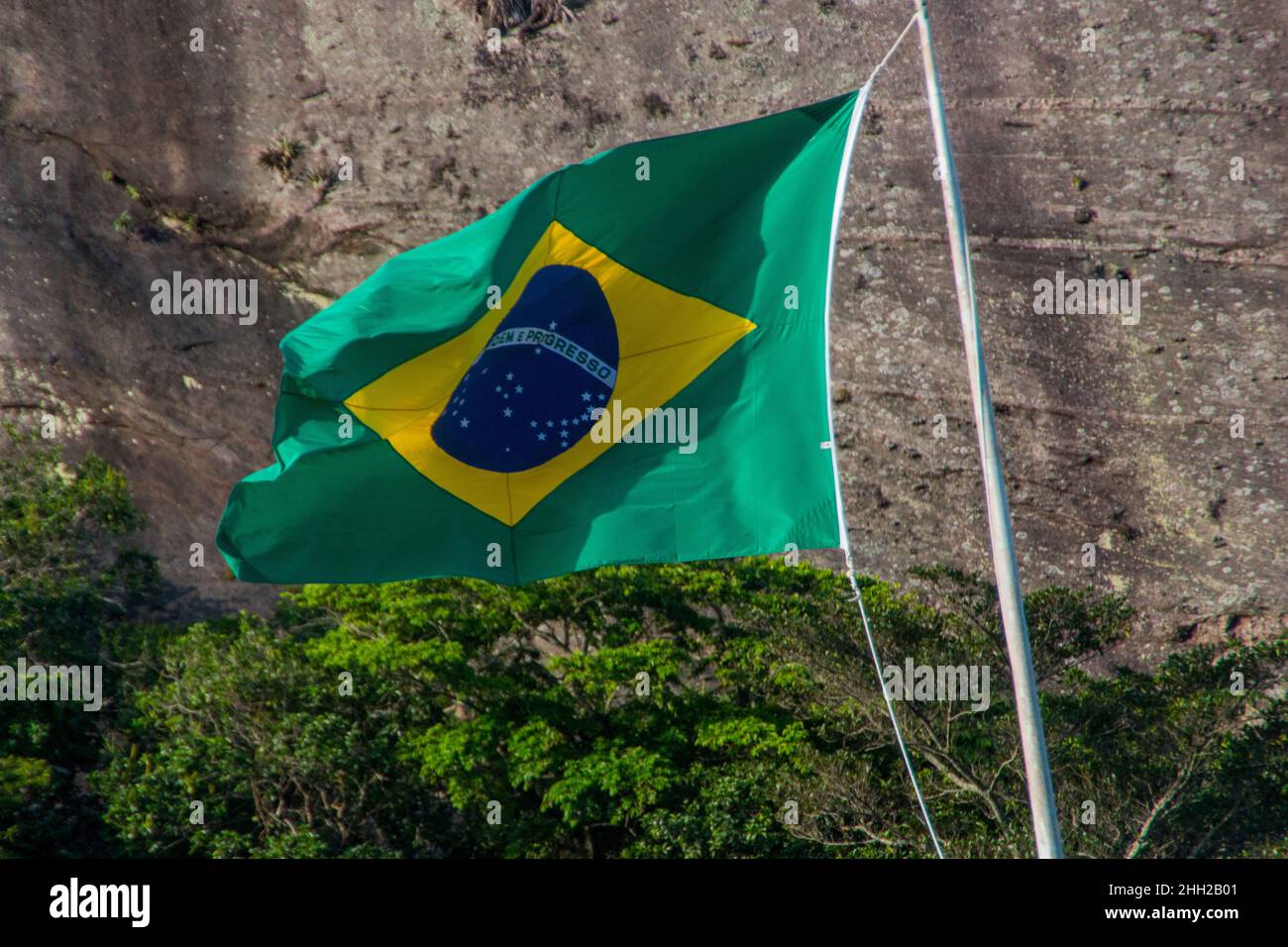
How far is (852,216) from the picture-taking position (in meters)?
18.8

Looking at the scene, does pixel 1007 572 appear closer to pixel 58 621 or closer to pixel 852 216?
pixel 58 621

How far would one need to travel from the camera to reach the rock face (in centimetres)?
1731

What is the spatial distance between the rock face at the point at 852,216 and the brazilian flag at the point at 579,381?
34.1ft

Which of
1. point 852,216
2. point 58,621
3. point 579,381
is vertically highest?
point 852,216

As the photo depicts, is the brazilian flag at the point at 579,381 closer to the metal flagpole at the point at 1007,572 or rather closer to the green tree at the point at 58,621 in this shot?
the metal flagpole at the point at 1007,572

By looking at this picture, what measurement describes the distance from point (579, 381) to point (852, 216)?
11655 mm

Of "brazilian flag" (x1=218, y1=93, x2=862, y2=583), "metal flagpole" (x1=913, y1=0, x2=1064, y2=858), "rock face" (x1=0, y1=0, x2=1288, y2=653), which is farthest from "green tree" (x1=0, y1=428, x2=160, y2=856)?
"metal flagpole" (x1=913, y1=0, x2=1064, y2=858)

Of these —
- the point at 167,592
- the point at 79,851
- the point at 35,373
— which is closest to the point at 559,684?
the point at 79,851

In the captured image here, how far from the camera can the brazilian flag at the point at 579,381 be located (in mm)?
7492

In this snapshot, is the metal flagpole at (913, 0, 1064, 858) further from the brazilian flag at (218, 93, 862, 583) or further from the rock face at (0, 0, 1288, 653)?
the rock face at (0, 0, 1288, 653)

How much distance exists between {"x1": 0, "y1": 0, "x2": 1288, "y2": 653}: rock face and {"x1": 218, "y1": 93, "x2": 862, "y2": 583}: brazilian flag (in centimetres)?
1041

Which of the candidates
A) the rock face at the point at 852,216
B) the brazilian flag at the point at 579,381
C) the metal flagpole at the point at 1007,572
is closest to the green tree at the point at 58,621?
the rock face at the point at 852,216

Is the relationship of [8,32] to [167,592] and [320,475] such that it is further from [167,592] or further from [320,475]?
[320,475]

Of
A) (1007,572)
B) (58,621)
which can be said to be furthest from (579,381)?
(58,621)
